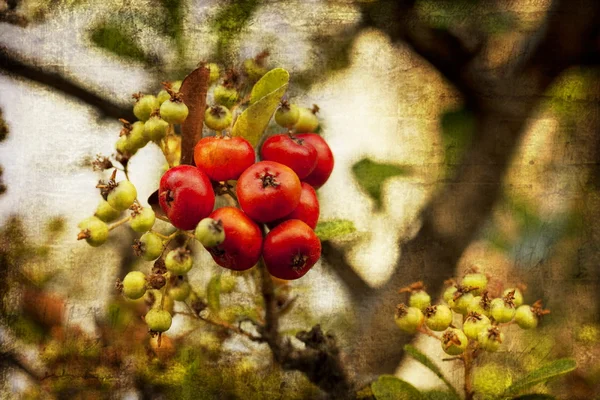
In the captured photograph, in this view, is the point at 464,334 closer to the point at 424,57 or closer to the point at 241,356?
the point at 241,356

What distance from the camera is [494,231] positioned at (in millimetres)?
1839

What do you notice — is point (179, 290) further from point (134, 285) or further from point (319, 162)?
point (319, 162)

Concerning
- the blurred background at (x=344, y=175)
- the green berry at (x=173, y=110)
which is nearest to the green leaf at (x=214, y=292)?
the blurred background at (x=344, y=175)

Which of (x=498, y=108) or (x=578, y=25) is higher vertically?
(x=578, y=25)

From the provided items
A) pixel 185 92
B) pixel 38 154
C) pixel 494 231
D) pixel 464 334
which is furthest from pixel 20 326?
pixel 494 231

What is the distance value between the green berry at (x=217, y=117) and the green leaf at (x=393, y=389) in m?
0.81

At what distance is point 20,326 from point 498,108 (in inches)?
65.4

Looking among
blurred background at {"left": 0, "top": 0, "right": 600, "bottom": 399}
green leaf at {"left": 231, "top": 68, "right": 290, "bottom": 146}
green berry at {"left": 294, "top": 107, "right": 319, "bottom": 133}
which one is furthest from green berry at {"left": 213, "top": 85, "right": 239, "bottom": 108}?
blurred background at {"left": 0, "top": 0, "right": 600, "bottom": 399}

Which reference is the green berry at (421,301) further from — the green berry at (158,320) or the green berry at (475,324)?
the green berry at (158,320)

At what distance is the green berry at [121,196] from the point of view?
52.6 inches

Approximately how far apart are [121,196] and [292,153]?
0.41 meters

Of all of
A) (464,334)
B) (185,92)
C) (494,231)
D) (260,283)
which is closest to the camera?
(185,92)

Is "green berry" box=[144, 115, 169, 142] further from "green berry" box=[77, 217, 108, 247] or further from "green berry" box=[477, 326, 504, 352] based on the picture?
"green berry" box=[477, 326, 504, 352]

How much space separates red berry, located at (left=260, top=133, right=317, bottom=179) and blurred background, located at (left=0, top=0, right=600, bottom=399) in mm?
384
